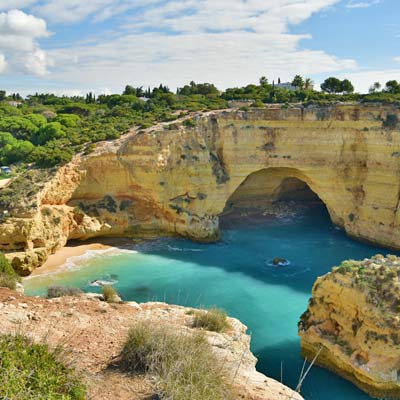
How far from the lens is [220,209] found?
33.4 meters

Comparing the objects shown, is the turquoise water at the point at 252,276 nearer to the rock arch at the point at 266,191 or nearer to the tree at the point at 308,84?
the rock arch at the point at 266,191

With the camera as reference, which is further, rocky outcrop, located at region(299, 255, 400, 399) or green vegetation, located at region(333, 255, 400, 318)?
green vegetation, located at region(333, 255, 400, 318)

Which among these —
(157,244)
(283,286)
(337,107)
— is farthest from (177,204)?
(337,107)

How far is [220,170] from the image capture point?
33.5 m

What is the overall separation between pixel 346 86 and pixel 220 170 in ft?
73.6

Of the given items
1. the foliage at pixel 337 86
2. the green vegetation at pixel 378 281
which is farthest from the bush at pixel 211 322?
the foliage at pixel 337 86

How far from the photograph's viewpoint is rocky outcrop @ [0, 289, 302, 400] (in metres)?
9.05

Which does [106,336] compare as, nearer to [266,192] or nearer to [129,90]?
[266,192]

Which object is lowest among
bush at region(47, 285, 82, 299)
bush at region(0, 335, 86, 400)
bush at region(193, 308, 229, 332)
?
bush at region(47, 285, 82, 299)

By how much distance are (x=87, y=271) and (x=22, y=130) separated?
25939 mm

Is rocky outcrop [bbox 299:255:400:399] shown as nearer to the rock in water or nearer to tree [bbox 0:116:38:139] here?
the rock in water

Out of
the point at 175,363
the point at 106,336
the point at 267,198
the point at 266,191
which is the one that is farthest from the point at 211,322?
the point at 267,198

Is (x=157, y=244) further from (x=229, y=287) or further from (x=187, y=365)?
(x=187, y=365)

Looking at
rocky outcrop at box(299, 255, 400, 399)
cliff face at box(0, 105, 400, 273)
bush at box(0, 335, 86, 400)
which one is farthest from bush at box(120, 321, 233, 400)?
cliff face at box(0, 105, 400, 273)
